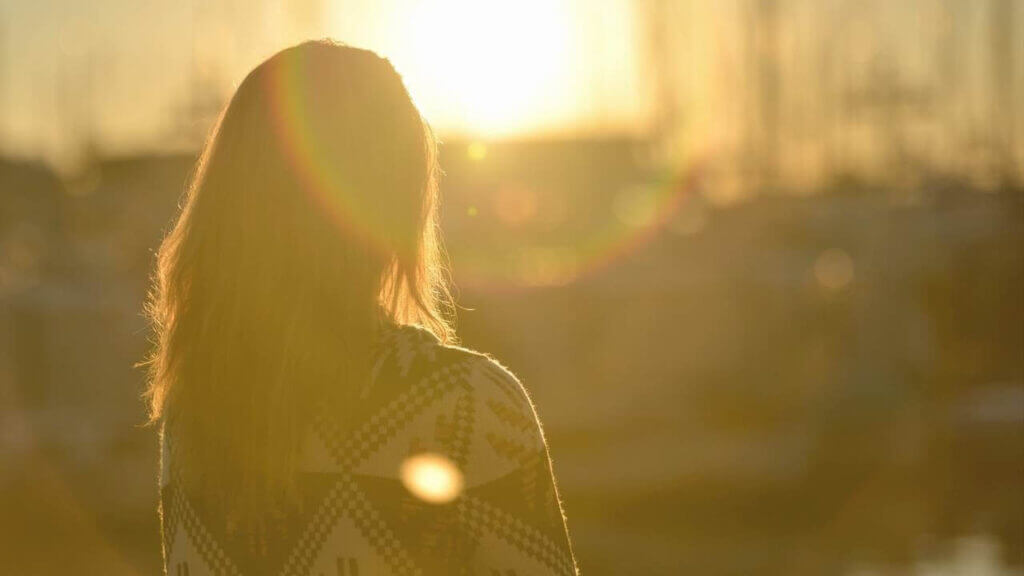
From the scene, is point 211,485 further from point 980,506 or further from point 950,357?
point 950,357

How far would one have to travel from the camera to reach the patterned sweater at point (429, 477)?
5.97 feet

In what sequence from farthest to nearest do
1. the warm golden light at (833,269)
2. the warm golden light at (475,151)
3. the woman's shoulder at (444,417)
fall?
the warm golden light at (475,151) → the warm golden light at (833,269) → the woman's shoulder at (444,417)

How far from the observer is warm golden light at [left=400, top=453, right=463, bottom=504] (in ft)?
5.96

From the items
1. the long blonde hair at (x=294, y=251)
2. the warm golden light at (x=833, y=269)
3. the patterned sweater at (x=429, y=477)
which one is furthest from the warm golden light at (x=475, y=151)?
the patterned sweater at (x=429, y=477)

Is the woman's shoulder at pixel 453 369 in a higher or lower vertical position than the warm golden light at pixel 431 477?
higher

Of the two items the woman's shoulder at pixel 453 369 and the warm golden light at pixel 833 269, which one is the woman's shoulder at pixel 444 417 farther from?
the warm golden light at pixel 833 269

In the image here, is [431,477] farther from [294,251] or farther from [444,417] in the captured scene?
[294,251]

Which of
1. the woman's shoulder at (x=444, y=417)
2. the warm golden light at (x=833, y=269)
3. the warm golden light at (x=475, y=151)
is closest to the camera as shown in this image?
the woman's shoulder at (x=444, y=417)

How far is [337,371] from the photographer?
1864mm

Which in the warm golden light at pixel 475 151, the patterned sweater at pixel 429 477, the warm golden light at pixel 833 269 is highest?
the patterned sweater at pixel 429 477

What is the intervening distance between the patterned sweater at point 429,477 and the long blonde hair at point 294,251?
0.14ft

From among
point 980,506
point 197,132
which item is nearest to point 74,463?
point 980,506

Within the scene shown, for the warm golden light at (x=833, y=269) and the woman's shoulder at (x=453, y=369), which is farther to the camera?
the warm golden light at (x=833, y=269)

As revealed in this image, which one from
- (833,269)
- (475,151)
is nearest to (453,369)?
(833,269)
